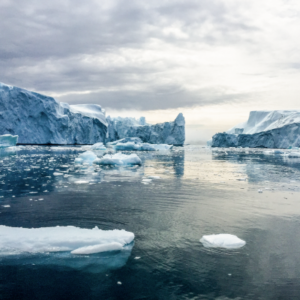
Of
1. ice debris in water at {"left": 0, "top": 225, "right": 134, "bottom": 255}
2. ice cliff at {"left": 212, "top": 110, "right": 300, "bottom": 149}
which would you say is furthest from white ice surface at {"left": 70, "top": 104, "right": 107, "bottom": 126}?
ice debris in water at {"left": 0, "top": 225, "right": 134, "bottom": 255}

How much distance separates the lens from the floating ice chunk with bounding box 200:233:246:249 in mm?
3758

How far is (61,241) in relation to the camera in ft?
11.9

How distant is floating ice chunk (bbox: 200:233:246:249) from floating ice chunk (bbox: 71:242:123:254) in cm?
115

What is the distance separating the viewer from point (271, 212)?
220 inches

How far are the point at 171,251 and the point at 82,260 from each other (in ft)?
3.51

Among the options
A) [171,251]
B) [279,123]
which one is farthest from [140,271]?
[279,123]

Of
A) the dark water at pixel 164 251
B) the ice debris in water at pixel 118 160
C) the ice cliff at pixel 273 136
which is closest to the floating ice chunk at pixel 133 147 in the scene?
the ice debris in water at pixel 118 160

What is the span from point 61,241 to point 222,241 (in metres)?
2.09

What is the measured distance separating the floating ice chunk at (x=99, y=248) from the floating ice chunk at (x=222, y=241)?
1.15m

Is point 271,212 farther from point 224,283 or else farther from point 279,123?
point 279,123

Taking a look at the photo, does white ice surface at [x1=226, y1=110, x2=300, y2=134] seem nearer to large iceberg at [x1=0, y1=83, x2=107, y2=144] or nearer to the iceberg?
large iceberg at [x1=0, y1=83, x2=107, y2=144]

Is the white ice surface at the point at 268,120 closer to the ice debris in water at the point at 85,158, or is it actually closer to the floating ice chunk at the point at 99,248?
the ice debris in water at the point at 85,158

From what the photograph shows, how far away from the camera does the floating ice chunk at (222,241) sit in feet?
12.3

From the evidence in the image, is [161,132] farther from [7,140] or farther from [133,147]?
[7,140]
